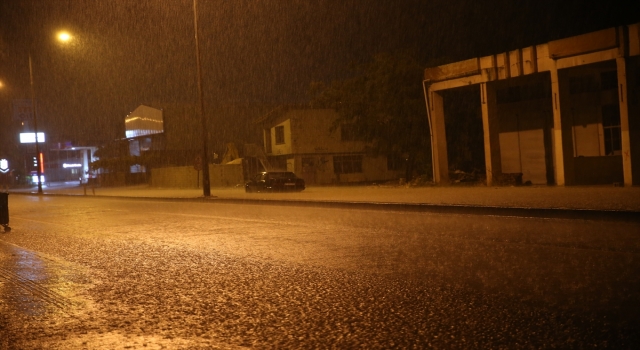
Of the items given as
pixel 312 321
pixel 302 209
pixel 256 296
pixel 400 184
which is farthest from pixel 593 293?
pixel 400 184

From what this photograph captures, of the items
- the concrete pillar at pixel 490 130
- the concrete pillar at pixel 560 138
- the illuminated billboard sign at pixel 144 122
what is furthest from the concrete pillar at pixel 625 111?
the illuminated billboard sign at pixel 144 122

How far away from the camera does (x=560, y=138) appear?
2783 cm

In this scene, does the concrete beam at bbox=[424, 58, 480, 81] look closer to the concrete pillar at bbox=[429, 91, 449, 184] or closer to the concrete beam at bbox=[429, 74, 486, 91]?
the concrete beam at bbox=[429, 74, 486, 91]

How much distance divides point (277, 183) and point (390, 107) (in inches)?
310

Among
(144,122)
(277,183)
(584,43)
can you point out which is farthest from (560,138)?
(144,122)

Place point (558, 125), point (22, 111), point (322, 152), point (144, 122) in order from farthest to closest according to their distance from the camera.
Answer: point (144, 122)
point (22, 111)
point (322, 152)
point (558, 125)

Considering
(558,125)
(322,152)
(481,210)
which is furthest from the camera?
(322,152)

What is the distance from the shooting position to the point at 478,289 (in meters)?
8.12

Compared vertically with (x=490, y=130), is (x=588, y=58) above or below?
above

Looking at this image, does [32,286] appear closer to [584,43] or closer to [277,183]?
[584,43]

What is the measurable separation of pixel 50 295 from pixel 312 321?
152 inches

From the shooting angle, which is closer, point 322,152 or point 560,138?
point 560,138

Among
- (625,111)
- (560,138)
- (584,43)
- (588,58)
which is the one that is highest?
(584,43)

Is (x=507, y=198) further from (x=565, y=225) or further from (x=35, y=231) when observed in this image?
(x=35, y=231)
